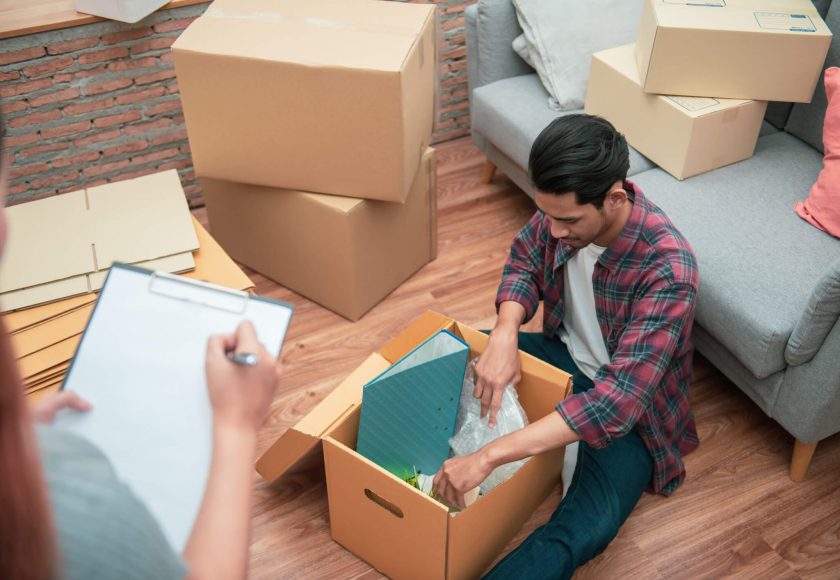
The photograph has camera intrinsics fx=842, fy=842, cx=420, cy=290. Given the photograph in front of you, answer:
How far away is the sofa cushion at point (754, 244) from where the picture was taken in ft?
5.65

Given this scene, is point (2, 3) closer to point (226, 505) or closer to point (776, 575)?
point (226, 505)

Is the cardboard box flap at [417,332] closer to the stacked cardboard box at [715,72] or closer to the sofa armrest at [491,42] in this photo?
the stacked cardboard box at [715,72]

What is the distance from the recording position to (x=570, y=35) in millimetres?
2340

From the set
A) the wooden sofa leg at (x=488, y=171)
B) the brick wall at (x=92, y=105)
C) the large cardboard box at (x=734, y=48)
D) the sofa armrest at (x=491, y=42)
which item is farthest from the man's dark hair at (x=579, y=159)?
the brick wall at (x=92, y=105)

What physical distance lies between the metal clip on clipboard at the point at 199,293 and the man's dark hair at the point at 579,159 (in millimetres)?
609

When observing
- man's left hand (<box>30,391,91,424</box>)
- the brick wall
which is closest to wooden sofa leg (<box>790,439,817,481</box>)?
man's left hand (<box>30,391,91,424</box>)

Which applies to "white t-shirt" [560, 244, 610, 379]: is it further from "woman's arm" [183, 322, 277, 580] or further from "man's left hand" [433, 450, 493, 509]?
"woman's arm" [183, 322, 277, 580]

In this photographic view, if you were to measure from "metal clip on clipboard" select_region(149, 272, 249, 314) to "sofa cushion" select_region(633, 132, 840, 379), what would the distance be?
3.67 feet

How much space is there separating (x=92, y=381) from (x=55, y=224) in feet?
3.16

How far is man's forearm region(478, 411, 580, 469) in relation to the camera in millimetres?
1454

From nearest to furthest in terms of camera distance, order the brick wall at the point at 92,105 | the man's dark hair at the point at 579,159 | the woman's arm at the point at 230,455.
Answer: the woman's arm at the point at 230,455 → the man's dark hair at the point at 579,159 → the brick wall at the point at 92,105

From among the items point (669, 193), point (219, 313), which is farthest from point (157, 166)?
point (219, 313)

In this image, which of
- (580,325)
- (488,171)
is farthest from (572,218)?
(488,171)

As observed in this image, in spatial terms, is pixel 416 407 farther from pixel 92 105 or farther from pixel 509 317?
pixel 92 105
